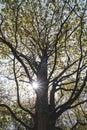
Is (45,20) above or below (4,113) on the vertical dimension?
above

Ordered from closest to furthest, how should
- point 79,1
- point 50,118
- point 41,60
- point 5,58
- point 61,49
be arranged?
point 50,118, point 79,1, point 41,60, point 61,49, point 5,58

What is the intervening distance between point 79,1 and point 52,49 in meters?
2.80

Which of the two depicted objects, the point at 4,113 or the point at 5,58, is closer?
the point at 4,113

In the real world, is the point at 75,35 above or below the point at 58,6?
below

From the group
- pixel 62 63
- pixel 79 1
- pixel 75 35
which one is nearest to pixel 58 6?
pixel 79 1

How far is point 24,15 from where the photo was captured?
42.8 feet

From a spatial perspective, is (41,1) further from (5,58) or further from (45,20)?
(5,58)

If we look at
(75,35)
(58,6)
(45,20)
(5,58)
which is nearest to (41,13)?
(45,20)

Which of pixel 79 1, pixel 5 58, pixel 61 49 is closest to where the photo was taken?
pixel 79 1

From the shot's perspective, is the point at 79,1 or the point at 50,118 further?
the point at 79,1

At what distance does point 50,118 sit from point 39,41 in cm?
437

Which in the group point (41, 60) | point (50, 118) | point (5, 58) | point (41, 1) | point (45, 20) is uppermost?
point (41, 1)

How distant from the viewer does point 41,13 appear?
12930 millimetres

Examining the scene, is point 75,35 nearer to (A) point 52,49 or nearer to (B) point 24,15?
(A) point 52,49
